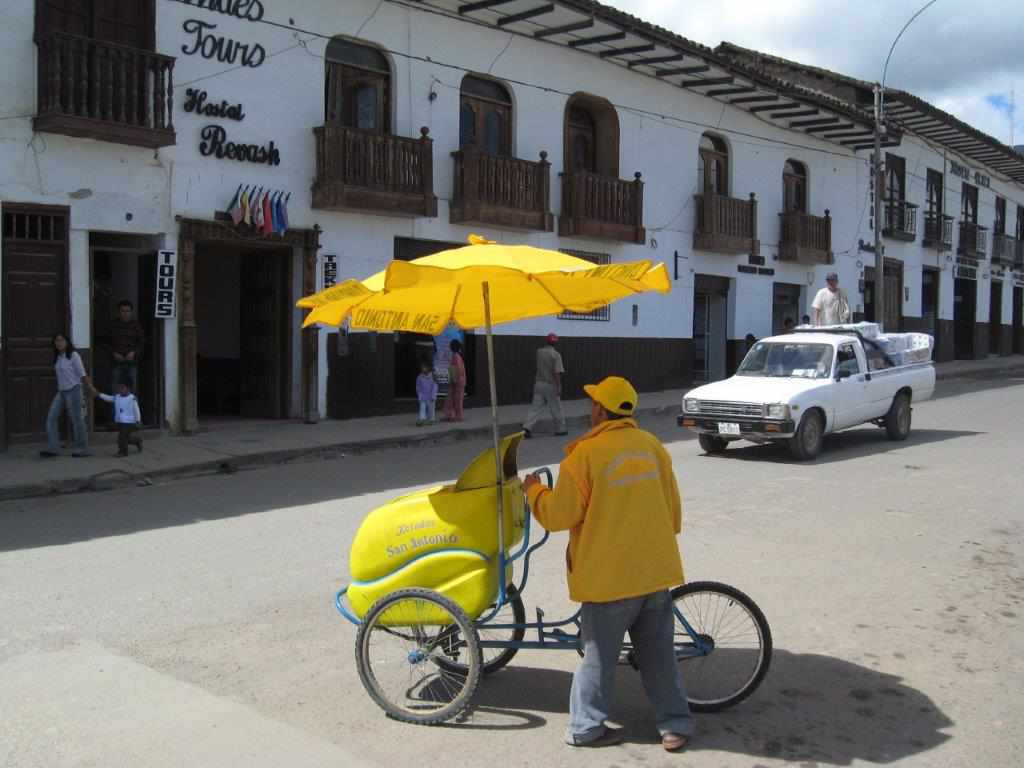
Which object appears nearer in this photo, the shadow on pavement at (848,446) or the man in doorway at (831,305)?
the shadow on pavement at (848,446)

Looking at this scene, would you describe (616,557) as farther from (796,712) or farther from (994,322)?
(994,322)

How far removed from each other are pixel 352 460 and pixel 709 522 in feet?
19.2

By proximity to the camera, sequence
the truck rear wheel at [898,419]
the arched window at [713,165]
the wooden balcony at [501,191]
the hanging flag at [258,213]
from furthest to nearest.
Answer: the arched window at [713,165], the wooden balcony at [501,191], the hanging flag at [258,213], the truck rear wheel at [898,419]

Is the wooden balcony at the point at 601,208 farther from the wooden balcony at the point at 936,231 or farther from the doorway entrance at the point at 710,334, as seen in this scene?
the wooden balcony at the point at 936,231

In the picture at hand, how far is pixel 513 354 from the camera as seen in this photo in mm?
19047

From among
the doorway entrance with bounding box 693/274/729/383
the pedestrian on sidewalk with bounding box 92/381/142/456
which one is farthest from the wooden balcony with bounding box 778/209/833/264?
the pedestrian on sidewalk with bounding box 92/381/142/456

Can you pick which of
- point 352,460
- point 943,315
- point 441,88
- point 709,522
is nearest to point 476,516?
point 709,522

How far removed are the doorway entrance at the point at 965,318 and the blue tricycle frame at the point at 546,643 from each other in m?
36.6

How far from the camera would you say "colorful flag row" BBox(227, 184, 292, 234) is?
14492mm

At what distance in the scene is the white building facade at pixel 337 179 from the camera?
12.8 meters

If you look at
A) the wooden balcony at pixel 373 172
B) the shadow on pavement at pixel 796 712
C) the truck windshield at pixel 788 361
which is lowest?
the shadow on pavement at pixel 796 712

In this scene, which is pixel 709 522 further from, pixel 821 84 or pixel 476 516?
pixel 821 84

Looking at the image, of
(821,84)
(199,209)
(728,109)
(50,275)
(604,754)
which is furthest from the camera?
(821,84)

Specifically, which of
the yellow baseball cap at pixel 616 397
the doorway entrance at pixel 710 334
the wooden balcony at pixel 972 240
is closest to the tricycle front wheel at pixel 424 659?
the yellow baseball cap at pixel 616 397
